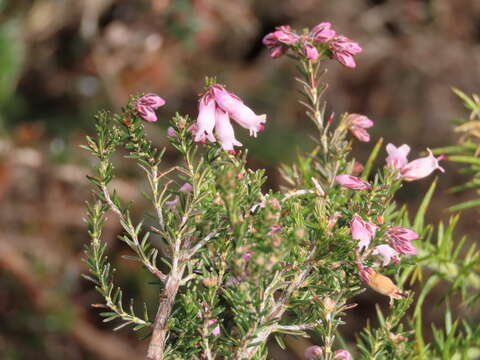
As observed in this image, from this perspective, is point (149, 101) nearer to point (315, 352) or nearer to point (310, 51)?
point (310, 51)

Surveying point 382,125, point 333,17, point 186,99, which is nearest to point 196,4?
point 186,99

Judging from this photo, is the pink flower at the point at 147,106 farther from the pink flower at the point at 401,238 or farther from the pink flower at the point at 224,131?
the pink flower at the point at 401,238

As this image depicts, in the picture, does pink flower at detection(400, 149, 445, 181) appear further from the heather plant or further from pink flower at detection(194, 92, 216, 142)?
pink flower at detection(194, 92, 216, 142)

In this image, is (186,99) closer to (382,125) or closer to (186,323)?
(382,125)

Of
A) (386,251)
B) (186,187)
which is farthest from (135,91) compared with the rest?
(386,251)

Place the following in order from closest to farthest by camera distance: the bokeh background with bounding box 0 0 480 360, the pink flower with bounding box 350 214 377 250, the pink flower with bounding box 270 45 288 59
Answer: the pink flower with bounding box 350 214 377 250 → the pink flower with bounding box 270 45 288 59 → the bokeh background with bounding box 0 0 480 360

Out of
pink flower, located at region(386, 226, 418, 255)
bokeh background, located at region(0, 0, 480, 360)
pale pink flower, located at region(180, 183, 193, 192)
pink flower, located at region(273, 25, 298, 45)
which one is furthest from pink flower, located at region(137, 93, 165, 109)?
bokeh background, located at region(0, 0, 480, 360)
